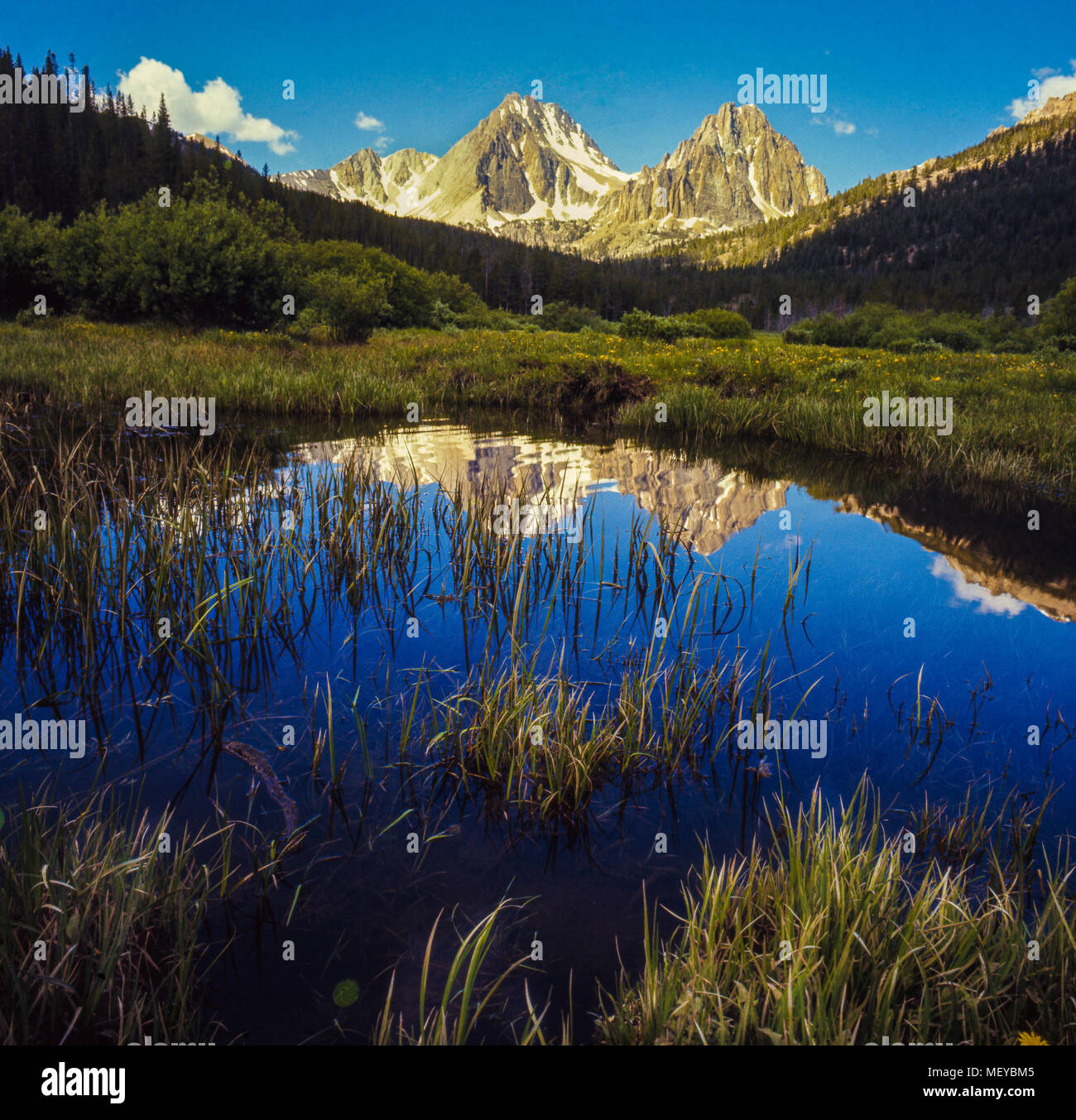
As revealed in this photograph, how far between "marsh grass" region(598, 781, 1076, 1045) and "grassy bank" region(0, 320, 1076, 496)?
10.9 metres

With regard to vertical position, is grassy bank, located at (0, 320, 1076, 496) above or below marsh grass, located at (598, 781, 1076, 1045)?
above

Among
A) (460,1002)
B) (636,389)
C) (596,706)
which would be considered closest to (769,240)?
(636,389)

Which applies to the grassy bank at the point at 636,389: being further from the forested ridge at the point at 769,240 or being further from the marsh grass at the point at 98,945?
the forested ridge at the point at 769,240

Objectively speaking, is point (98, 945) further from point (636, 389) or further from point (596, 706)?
point (636, 389)

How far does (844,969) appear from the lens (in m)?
2.04

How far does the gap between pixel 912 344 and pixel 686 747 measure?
3994 cm

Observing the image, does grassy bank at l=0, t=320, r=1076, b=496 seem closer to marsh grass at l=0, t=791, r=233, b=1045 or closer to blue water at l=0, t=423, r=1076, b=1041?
blue water at l=0, t=423, r=1076, b=1041

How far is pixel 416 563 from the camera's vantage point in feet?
22.4

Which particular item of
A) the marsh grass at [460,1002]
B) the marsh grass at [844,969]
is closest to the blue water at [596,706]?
the marsh grass at [460,1002]

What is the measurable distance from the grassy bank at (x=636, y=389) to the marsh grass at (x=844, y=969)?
35.8 feet

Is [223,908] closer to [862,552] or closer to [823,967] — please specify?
[823,967]

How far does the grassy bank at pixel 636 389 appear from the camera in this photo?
12477 millimetres

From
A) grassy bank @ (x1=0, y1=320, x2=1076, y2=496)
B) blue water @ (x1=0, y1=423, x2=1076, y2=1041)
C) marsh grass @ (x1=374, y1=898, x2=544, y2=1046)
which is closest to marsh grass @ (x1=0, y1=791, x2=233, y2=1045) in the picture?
blue water @ (x1=0, y1=423, x2=1076, y2=1041)

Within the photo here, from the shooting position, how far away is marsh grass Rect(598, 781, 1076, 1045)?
1.95 meters
